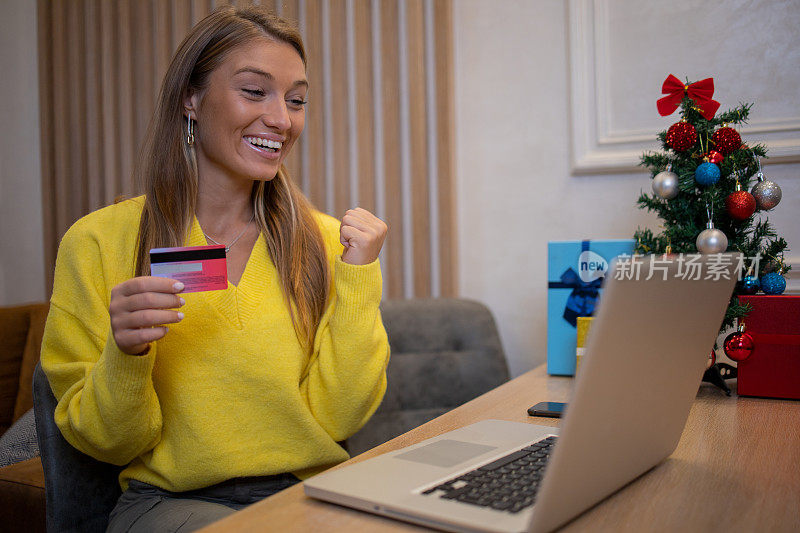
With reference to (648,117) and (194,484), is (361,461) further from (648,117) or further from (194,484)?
(648,117)

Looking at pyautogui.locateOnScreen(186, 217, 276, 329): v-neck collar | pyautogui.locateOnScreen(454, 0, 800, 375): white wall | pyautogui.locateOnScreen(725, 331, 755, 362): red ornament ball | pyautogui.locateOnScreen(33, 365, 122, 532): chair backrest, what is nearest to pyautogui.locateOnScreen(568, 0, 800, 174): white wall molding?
pyautogui.locateOnScreen(454, 0, 800, 375): white wall

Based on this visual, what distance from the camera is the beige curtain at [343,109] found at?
1.99 meters

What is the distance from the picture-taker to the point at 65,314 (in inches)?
42.9

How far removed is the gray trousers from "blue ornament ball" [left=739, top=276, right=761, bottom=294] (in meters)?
0.90

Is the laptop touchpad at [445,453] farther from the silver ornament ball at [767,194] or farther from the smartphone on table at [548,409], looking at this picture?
the silver ornament ball at [767,194]

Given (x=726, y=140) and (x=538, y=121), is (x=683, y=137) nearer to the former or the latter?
(x=726, y=140)

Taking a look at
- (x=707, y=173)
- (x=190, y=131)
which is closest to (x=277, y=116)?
(x=190, y=131)

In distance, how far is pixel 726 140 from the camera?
1.25 meters

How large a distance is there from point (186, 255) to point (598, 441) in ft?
1.87

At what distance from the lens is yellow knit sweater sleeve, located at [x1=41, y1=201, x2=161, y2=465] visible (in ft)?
3.22

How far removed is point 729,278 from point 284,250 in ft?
2.69

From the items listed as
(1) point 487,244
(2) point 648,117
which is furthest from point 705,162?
(1) point 487,244

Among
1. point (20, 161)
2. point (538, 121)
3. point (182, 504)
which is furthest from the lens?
point (20, 161)

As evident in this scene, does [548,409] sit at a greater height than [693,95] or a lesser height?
lesser
